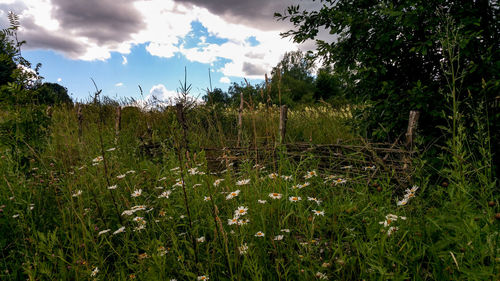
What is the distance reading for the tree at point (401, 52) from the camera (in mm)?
3420

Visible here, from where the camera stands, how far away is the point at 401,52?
4016 millimetres

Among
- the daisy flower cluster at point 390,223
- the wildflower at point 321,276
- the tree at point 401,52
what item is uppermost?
the tree at point 401,52

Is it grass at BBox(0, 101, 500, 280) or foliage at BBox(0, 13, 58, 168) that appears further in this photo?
foliage at BBox(0, 13, 58, 168)

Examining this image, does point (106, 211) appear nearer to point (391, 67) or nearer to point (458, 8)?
point (391, 67)

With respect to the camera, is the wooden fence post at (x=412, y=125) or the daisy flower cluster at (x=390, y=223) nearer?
the daisy flower cluster at (x=390, y=223)

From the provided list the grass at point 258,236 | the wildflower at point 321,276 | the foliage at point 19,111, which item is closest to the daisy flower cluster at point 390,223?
the grass at point 258,236

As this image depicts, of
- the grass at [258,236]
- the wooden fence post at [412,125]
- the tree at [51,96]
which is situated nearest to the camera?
the grass at [258,236]

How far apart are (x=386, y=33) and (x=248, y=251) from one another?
331 centimetres

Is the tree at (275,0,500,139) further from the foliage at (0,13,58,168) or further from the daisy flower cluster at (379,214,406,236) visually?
the foliage at (0,13,58,168)

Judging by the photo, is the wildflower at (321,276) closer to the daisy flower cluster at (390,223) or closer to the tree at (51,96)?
the daisy flower cluster at (390,223)

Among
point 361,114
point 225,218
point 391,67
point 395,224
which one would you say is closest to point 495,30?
point 391,67

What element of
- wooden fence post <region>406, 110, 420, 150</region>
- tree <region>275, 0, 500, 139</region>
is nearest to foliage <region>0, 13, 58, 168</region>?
tree <region>275, 0, 500, 139</region>

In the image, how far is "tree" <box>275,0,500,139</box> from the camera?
3.42m

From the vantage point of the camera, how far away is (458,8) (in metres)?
3.57
